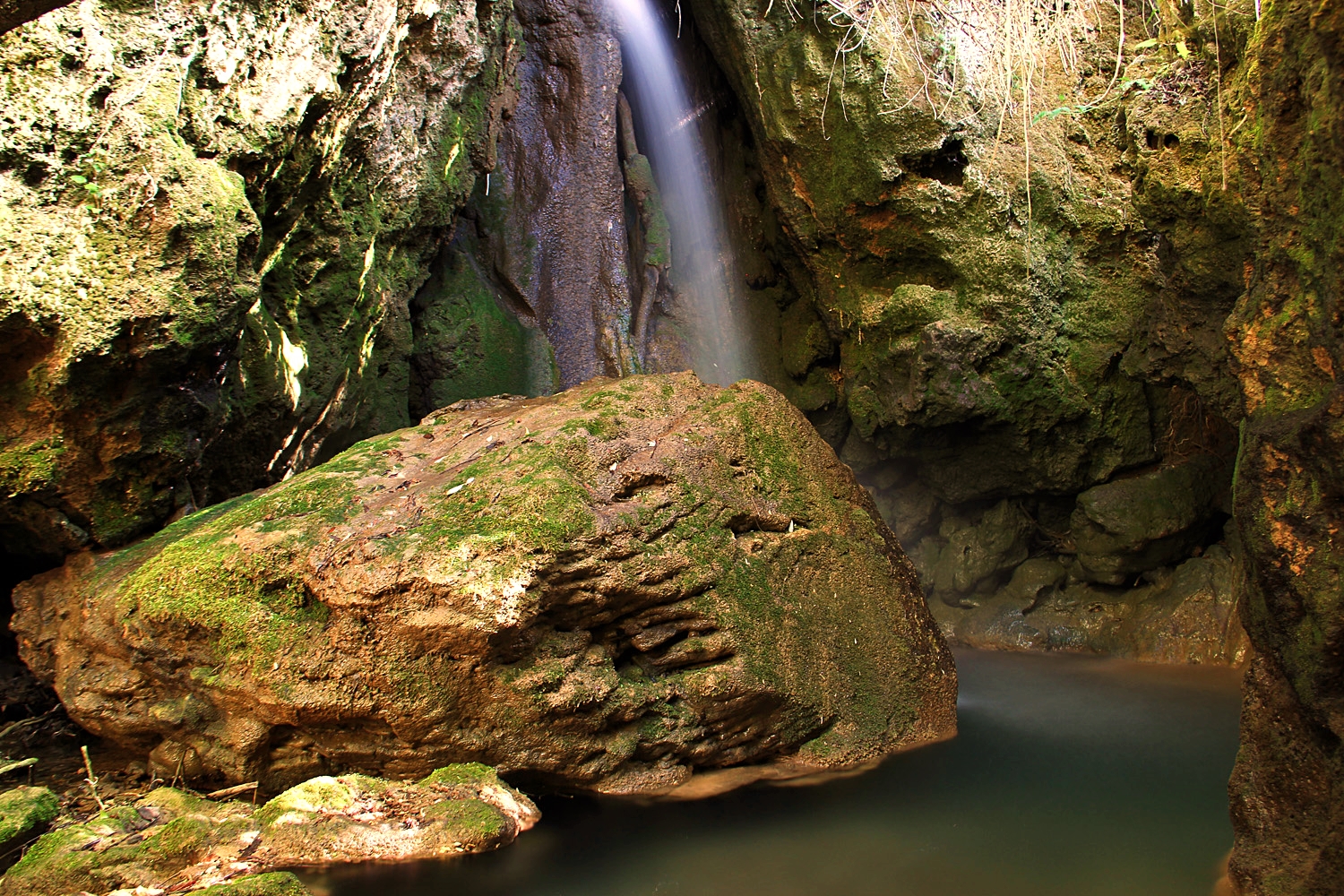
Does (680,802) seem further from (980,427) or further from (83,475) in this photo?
(980,427)

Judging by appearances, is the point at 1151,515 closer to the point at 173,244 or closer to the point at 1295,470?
the point at 1295,470

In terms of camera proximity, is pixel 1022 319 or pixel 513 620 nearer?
pixel 513 620

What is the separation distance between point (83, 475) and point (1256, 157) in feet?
16.3

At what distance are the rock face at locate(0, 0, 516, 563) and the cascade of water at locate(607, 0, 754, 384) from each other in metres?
3.83

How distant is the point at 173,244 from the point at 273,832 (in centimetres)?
256

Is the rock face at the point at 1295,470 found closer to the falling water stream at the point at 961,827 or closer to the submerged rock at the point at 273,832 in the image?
the falling water stream at the point at 961,827

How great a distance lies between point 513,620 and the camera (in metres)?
3.75

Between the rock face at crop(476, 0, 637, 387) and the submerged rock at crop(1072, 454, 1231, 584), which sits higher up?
the rock face at crop(476, 0, 637, 387)

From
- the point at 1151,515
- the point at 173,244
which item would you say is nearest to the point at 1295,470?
the point at 173,244

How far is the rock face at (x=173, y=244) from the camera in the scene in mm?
3656

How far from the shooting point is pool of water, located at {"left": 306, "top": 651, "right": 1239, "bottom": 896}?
336cm

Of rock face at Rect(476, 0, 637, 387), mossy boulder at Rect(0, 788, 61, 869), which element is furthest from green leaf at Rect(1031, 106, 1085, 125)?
mossy boulder at Rect(0, 788, 61, 869)

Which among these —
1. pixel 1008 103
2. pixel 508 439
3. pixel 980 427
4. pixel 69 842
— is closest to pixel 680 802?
pixel 508 439

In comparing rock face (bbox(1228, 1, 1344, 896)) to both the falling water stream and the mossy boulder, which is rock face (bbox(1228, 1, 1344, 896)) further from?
the mossy boulder
